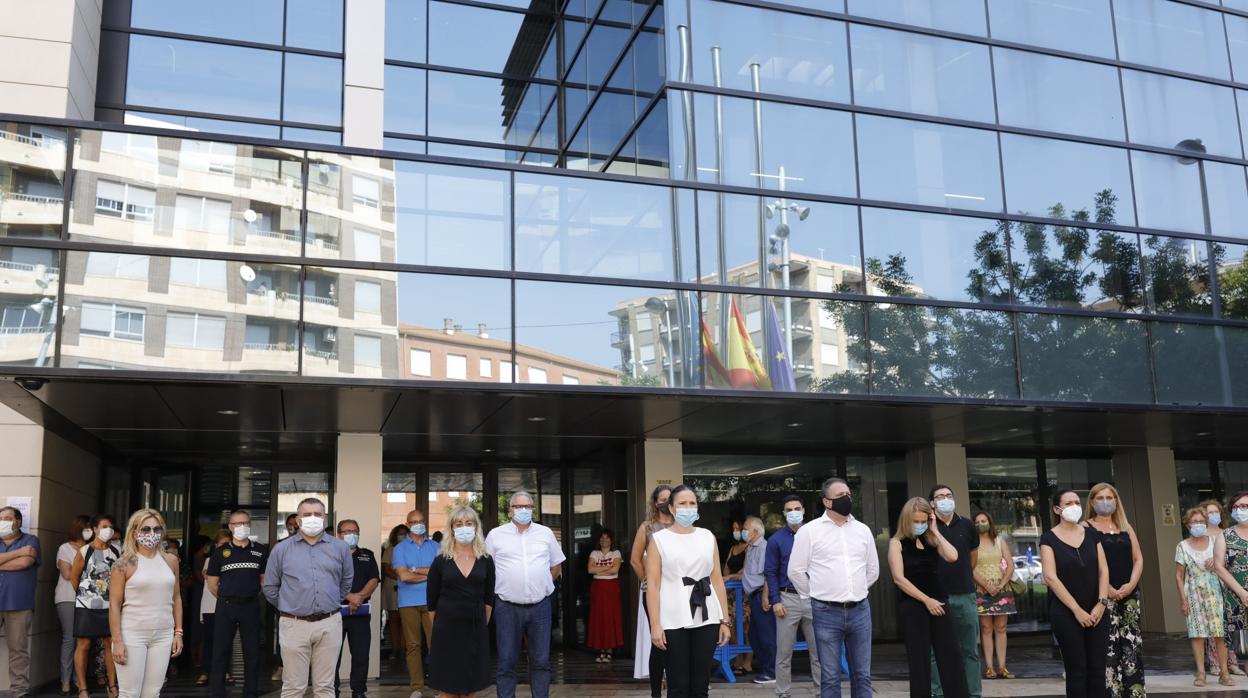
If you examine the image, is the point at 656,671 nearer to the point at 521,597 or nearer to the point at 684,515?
the point at 521,597

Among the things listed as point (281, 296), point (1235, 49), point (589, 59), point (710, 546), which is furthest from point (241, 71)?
point (1235, 49)

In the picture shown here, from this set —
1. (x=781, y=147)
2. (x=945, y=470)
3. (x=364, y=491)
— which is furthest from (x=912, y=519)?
(x=945, y=470)

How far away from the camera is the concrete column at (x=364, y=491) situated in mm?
14031

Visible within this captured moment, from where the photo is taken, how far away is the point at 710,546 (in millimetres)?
7422

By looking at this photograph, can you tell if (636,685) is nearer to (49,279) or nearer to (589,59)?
(49,279)

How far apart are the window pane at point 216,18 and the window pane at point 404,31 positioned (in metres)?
1.72

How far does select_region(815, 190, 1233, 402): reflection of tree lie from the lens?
537 inches

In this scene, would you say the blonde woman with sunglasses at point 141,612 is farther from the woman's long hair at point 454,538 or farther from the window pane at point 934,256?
the window pane at point 934,256

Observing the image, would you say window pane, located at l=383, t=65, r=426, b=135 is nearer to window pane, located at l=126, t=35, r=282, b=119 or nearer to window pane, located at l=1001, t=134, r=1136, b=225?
window pane, located at l=126, t=35, r=282, b=119

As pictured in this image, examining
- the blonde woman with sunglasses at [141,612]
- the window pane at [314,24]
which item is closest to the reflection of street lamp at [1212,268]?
the window pane at [314,24]

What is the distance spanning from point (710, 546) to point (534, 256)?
5675mm

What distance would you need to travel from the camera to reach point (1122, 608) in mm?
8234

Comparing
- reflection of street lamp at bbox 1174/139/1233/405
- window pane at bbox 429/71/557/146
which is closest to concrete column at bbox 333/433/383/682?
window pane at bbox 429/71/557/146

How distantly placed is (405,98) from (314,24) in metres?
1.72
